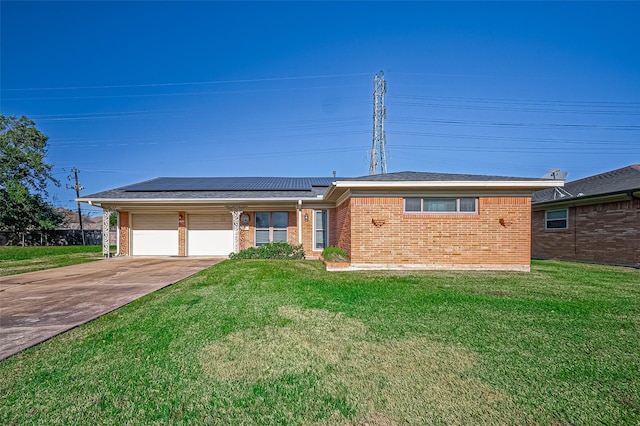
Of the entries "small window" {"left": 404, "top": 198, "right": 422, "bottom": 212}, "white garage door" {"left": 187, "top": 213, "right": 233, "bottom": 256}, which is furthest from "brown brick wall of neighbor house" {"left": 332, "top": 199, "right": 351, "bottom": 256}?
"white garage door" {"left": 187, "top": 213, "right": 233, "bottom": 256}

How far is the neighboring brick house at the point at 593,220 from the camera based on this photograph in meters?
11.9

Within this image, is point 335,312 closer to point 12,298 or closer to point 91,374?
point 91,374

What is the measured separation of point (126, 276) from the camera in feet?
30.8

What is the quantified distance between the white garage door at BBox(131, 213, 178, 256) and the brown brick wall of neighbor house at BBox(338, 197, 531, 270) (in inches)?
396

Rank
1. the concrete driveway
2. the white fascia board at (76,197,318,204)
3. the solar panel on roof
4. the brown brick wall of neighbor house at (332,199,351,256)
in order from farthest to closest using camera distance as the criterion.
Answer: the solar panel on roof
the white fascia board at (76,197,318,204)
the brown brick wall of neighbor house at (332,199,351,256)
the concrete driveway

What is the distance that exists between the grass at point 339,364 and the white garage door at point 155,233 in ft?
34.5

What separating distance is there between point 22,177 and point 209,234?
2421 centimetres

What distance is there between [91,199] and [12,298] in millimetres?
8712

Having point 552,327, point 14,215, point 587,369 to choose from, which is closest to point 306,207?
point 552,327

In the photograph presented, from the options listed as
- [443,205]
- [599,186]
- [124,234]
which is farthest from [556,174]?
[124,234]

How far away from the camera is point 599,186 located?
14.0 metres

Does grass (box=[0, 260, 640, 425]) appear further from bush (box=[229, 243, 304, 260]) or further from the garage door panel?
the garage door panel

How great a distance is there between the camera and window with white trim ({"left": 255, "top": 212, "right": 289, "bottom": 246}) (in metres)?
15.0

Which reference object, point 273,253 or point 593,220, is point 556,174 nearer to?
point 593,220
